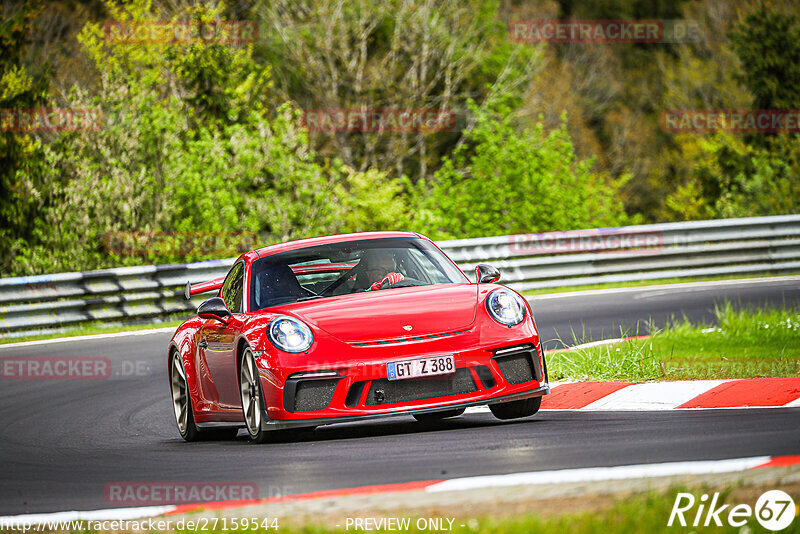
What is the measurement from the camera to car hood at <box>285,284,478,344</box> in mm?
7590

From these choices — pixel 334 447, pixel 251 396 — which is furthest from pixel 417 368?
pixel 251 396

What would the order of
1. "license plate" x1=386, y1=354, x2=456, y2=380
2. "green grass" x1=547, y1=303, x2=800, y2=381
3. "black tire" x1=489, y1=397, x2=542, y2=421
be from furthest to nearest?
"green grass" x1=547, y1=303, x2=800, y2=381, "black tire" x1=489, y1=397, x2=542, y2=421, "license plate" x1=386, y1=354, x2=456, y2=380

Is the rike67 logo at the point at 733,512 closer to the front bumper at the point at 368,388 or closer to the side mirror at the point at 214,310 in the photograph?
the front bumper at the point at 368,388

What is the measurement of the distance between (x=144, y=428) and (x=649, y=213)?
5208 cm

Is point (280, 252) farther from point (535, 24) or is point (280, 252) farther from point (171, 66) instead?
point (535, 24)

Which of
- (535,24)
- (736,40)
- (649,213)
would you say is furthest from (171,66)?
(649,213)

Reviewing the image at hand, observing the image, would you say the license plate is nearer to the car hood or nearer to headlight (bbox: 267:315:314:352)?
the car hood

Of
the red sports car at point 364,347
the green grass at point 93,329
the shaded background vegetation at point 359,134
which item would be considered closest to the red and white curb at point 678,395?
the red sports car at point 364,347

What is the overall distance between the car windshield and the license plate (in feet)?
3.97

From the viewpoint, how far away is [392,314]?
25.4ft

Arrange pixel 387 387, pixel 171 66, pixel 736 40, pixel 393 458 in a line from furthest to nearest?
1. pixel 736 40
2. pixel 171 66
3. pixel 387 387
4. pixel 393 458

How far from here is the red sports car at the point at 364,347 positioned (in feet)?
24.6

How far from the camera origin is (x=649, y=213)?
197 feet

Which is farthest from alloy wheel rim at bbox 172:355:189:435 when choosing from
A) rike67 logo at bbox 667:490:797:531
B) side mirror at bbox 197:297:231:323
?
rike67 logo at bbox 667:490:797:531
